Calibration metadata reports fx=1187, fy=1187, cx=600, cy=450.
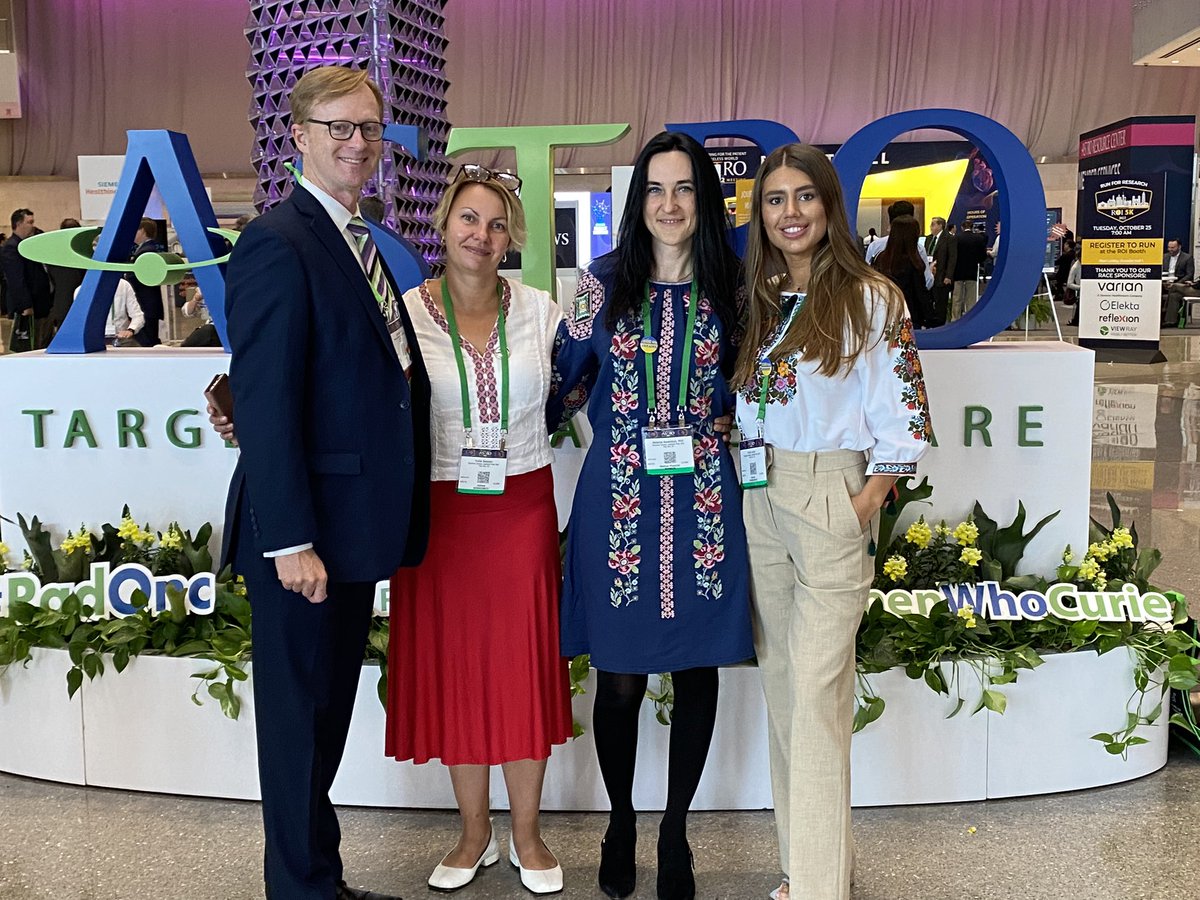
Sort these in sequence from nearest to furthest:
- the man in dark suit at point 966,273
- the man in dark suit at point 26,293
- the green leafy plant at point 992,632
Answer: the green leafy plant at point 992,632
the man in dark suit at point 26,293
the man in dark suit at point 966,273

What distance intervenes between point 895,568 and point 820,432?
0.94 meters

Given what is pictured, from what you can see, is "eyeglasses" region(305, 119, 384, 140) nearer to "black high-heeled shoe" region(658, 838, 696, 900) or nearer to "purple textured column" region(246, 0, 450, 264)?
"black high-heeled shoe" region(658, 838, 696, 900)

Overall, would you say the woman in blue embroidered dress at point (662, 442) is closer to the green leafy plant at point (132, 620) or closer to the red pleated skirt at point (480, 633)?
the red pleated skirt at point (480, 633)

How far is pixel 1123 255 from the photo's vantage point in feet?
38.2

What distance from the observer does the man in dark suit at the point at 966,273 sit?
12086mm

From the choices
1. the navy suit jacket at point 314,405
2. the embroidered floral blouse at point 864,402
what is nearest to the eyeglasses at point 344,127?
the navy suit jacket at point 314,405

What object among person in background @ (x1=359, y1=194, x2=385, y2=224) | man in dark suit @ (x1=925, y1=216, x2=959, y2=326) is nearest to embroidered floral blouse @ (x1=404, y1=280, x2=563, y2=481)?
person in background @ (x1=359, y1=194, x2=385, y2=224)

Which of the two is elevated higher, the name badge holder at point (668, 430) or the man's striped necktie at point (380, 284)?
the man's striped necktie at point (380, 284)

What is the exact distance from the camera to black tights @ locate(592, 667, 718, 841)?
2.38m

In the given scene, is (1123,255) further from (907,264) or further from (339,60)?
(339,60)

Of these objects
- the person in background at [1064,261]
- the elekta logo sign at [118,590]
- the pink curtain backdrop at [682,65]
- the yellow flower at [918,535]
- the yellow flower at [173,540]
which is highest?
the pink curtain backdrop at [682,65]

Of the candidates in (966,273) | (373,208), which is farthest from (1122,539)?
(966,273)

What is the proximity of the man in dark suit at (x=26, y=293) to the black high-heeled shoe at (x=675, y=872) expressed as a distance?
955 cm

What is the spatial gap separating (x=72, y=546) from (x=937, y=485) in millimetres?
2299
